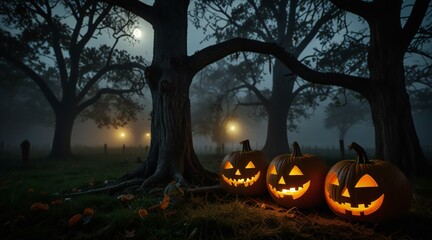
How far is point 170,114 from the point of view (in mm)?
5355

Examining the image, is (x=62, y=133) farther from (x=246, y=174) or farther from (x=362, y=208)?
(x=362, y=208)

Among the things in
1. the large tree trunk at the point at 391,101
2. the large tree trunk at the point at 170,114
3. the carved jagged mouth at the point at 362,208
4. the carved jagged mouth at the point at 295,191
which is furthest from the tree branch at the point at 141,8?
the large tree trunk at the point at 391,101

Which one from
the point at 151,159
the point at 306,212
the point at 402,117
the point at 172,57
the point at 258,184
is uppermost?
the point at 172,57

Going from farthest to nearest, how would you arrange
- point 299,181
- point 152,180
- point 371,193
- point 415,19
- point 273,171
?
point 415,19 → point 152,180 → point 273,171 → point 299,181 → point 371,193

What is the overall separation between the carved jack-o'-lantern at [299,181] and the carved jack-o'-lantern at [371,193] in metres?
0.41

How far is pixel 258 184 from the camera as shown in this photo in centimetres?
418

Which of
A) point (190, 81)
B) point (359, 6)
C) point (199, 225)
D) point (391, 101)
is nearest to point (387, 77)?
point (391, 101)

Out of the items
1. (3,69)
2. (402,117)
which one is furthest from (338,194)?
(3,69)

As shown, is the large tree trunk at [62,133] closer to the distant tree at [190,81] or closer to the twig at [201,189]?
the distant tree at [190,81]

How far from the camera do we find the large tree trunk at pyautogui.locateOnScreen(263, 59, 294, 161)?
1795 cm

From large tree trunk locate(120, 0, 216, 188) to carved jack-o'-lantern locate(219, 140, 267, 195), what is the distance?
1.20 m

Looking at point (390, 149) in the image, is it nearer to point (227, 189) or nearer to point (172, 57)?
point (227, 189)

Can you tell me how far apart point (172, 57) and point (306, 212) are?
4.33 metres

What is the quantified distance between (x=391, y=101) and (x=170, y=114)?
20.3 feet
